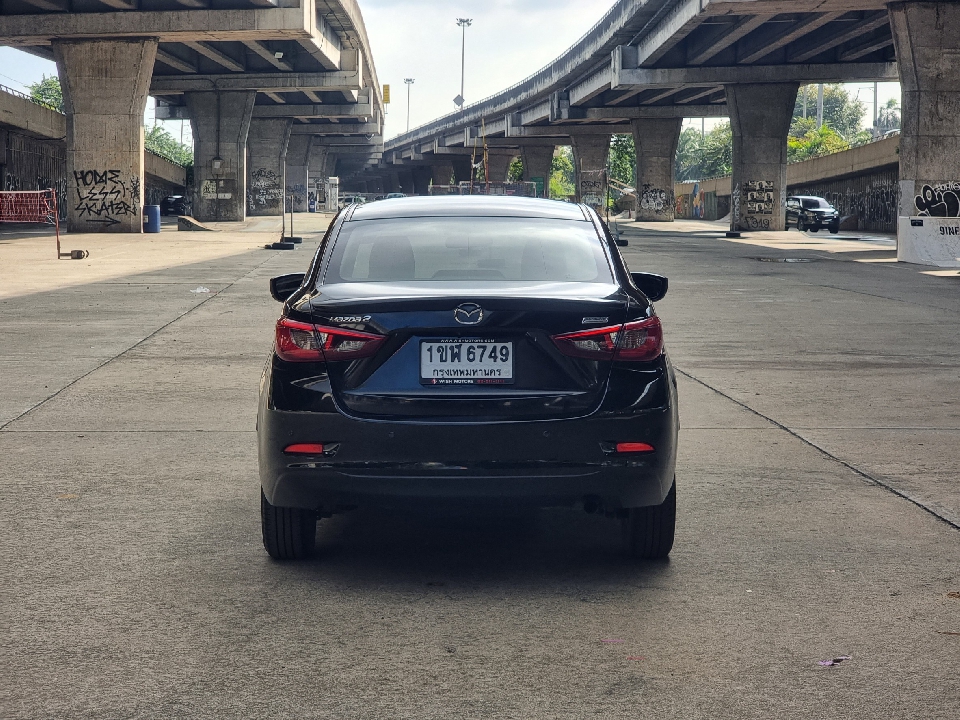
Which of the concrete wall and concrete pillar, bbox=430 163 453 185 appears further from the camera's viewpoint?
concrete pillar, bbox=430 163 453 185

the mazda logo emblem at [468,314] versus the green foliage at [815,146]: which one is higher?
the green foliage at [815,146]

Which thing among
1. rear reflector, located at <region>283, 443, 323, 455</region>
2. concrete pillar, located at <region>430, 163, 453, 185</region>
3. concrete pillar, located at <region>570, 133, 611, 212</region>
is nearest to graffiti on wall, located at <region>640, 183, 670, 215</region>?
concrete pillar, located at <region>570, 133, 611, 212</region>

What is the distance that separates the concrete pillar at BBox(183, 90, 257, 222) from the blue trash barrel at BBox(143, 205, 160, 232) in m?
11.5

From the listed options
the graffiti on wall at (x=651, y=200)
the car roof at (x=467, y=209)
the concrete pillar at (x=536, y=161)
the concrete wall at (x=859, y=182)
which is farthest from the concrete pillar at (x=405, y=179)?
the car roof at (x=467, y=209)

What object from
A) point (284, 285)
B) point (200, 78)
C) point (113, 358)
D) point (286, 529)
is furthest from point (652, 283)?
point (200, 78)

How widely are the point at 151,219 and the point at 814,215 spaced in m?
26.5

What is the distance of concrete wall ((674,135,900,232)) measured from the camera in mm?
55094

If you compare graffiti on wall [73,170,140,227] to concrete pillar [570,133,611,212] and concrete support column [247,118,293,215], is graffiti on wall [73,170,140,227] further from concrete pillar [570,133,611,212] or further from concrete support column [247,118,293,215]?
Result: concrete pillar [570,133,611,212]

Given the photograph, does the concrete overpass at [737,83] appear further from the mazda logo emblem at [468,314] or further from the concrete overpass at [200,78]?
the mazda logo emblem at [468,314]

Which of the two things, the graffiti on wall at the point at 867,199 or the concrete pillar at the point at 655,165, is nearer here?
the graffiti on wall at the point at 867,199

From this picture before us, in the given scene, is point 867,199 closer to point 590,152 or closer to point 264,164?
point 590,152

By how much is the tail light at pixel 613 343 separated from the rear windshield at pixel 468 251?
394 mm

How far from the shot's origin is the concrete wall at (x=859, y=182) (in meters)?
55.1

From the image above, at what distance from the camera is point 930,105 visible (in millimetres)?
30641
